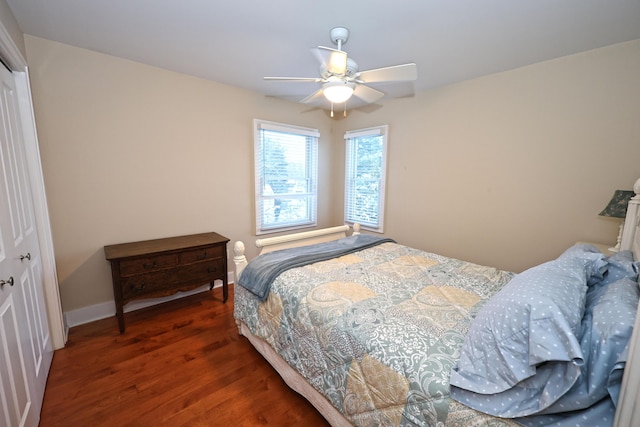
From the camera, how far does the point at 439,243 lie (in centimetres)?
320

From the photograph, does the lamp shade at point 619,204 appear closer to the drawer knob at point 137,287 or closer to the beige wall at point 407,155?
the beige wall at point 407,155

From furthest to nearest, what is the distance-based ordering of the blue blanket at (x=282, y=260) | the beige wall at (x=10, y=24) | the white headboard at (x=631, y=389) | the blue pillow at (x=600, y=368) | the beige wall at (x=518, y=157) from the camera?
the beige wall at (x=518, y=157)
the blue blanket at (x=282, y=260)
the beige wall at (x=10, y=24)
the blue pillow at (x=600, y=368)
the white headboard at (x=631, y=389)

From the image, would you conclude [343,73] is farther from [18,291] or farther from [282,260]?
[18,291]

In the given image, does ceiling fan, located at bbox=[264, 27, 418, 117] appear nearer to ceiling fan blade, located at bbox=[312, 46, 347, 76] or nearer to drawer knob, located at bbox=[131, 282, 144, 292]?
ceiling fan blade, located at bbox=[312, 46, 347, 76]

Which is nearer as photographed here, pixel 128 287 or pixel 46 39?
pixel 46 39

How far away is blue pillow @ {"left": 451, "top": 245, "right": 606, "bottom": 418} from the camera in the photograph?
2.76ft

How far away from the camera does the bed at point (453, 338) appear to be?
833mm

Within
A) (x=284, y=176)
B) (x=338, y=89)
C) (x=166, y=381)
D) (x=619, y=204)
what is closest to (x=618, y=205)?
(x=619, y=204)

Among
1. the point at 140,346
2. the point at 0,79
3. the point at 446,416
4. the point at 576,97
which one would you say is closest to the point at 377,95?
the point at 576,97

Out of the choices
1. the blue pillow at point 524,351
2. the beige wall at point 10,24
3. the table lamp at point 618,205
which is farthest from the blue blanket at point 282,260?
the beige wall at point 10,24

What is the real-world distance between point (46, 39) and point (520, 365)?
11.8 ft

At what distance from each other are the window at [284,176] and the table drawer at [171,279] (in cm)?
92

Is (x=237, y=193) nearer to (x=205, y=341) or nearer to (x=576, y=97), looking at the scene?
(x=205, y=341)

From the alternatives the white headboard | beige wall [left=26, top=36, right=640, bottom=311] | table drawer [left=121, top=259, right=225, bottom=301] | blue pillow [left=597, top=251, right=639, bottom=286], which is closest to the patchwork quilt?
the white headboard
